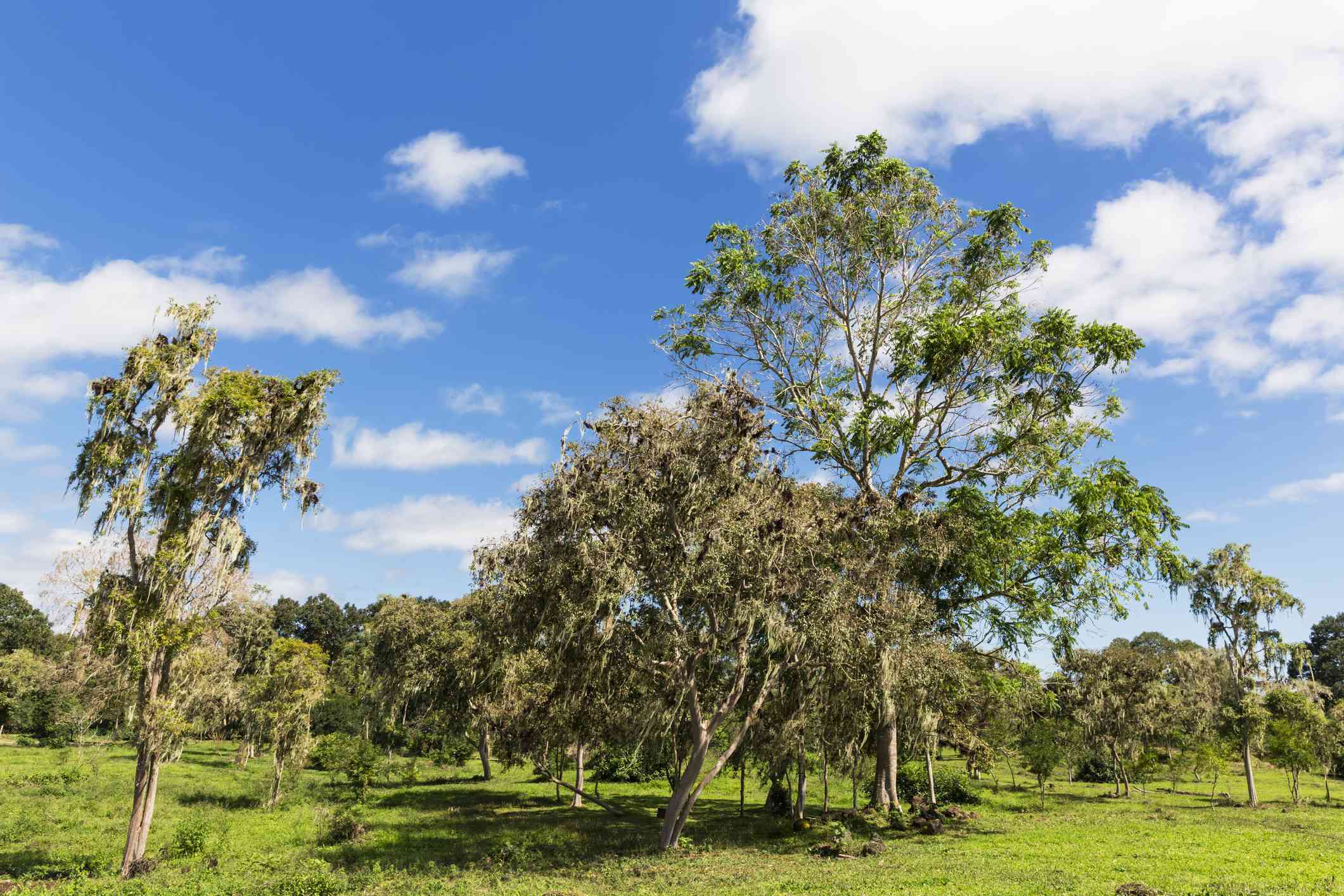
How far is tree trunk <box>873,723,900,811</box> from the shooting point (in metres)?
25.9

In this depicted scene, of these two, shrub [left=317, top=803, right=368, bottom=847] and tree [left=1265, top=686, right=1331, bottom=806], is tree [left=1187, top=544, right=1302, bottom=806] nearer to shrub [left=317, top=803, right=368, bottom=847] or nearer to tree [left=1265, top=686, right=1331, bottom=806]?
tree [left=1265, top=686, right=1331, bottom=806]

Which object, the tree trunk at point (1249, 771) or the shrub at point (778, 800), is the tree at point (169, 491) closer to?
the shrub at point (778, 800)

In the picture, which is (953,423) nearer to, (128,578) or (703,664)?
(703,664)

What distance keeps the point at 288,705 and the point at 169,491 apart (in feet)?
55.2

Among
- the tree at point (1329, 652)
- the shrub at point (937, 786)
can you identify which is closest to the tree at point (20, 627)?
the shrub at point (937, 786)

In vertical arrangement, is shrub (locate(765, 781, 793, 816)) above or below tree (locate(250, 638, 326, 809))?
below

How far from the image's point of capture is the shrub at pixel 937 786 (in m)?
34.0

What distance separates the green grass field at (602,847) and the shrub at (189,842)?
66 millimetres

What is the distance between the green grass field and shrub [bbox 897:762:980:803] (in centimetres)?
123

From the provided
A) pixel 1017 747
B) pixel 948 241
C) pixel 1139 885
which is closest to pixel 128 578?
pixel 1139 885

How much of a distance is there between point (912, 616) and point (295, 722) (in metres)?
28.3

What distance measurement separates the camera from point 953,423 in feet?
88.5

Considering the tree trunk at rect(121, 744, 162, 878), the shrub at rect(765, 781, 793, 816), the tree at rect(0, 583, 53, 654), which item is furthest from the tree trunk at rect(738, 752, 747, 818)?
the tree at rect(0, 583, 53, 654)

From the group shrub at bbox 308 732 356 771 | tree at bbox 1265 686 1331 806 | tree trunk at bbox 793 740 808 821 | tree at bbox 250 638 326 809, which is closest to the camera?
tree trunk at bbox 793 740 808 821
